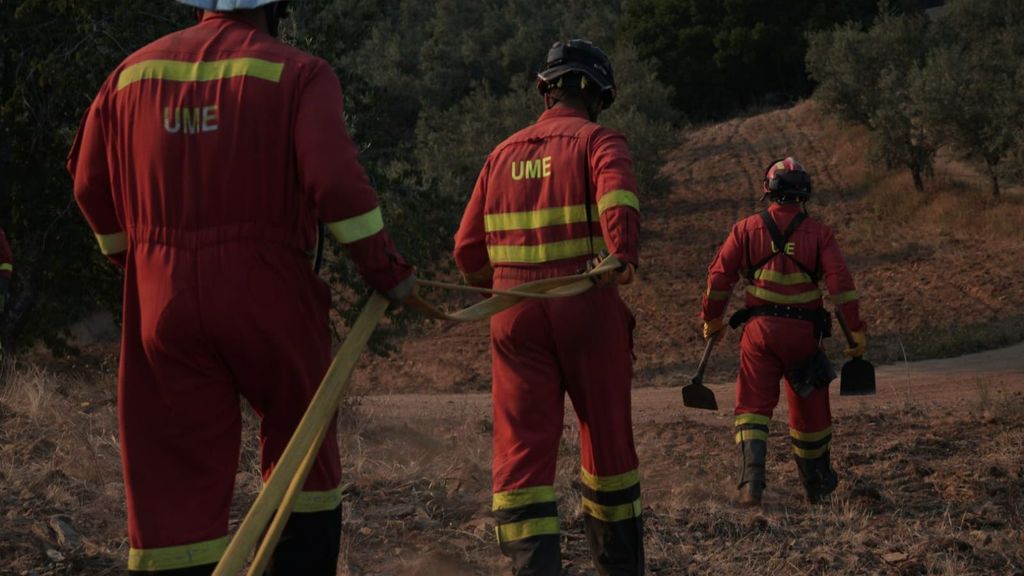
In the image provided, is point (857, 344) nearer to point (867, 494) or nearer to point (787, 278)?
point (787, 278)

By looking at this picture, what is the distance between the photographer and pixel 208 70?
356cm

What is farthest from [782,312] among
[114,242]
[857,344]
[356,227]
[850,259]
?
[850,259]

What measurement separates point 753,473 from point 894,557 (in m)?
1.89

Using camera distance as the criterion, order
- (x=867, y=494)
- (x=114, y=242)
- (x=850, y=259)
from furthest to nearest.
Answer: (x=850, y=259)
(x=867, y=494)
(x=114, y=242)

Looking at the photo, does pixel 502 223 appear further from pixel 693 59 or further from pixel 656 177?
pixel 693 59

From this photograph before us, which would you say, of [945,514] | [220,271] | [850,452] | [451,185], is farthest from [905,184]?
[220,271]

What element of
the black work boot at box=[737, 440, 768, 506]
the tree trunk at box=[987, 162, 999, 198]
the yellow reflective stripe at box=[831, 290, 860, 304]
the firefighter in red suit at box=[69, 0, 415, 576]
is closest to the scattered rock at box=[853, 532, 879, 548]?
the black work boot at box=[737, 440, 768, 506]

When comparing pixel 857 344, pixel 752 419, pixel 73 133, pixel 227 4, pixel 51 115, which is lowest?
pixel 752 419

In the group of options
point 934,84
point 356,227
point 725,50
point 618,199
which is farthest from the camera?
point 725,50

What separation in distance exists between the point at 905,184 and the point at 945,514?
22.5 meters

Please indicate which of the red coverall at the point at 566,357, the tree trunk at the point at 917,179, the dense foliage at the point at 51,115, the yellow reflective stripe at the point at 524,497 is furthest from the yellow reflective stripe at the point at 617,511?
the tree trunk at the point at 917,179

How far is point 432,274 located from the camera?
64.1ft

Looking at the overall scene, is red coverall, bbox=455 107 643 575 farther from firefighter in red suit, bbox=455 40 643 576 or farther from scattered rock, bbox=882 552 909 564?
scattered rock, bbox=882 552 909 564

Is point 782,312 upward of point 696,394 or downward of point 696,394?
upward
